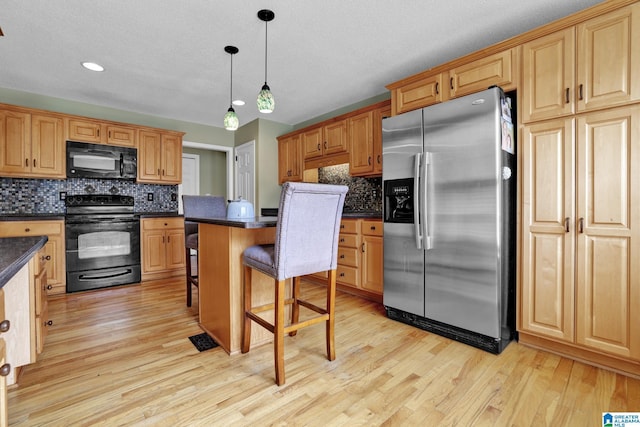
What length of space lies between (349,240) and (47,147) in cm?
372

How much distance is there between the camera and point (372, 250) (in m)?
3.10

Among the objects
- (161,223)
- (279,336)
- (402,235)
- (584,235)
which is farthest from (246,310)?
(161,223)

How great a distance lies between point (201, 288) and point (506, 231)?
2397 millimetres

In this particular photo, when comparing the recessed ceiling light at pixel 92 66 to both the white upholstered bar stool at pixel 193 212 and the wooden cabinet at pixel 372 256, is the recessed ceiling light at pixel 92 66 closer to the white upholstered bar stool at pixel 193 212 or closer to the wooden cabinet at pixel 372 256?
the white upholstered bar stool at pixel 193 212

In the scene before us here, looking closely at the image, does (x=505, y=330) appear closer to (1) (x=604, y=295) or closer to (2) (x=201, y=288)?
(1) (x=604, y=295)

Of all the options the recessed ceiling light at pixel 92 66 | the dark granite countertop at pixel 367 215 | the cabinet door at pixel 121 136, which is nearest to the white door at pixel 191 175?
the cabinet door at pixel 121 136

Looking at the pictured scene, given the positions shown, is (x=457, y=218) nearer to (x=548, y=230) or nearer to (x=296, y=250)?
(x=548, y=230)

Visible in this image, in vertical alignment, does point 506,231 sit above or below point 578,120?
below

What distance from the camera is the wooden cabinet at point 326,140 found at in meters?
3.79

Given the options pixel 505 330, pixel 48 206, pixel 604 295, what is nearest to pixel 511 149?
pixel 604 295

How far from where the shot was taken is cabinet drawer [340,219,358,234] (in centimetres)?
325

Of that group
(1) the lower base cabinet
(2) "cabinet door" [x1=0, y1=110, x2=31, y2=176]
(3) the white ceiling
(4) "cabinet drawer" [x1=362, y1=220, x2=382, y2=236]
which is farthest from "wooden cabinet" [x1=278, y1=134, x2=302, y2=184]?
(2) "cabinet door" [x1=0, y1=110, x2=31, y2=176]

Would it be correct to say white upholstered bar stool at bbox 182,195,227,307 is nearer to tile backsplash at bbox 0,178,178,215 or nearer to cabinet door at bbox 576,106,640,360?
tile backsplash at bbox 0,178,178,215

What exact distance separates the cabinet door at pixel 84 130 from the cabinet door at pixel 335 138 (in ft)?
9.60
